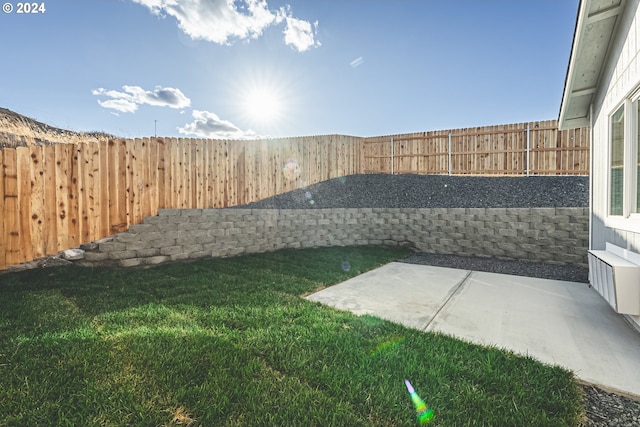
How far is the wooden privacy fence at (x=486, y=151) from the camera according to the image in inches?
395

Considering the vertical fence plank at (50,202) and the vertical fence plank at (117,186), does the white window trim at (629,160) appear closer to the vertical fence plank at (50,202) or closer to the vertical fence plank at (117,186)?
the vertical fence plank at (117,186)

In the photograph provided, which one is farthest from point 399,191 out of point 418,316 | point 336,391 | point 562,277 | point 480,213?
point 336,391

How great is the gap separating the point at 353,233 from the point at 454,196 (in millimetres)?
3350

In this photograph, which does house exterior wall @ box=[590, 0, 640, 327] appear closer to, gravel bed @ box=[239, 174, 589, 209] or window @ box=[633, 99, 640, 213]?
window @ box=[633, 99, 640, 213]

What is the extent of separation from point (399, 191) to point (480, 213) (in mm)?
3074

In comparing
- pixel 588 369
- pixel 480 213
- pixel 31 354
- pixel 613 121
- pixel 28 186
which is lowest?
pixel 588 369

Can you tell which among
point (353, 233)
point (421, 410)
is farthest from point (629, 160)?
point (353, 233)

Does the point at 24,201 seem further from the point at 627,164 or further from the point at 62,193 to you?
the point at 627,164

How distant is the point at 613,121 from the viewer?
378 centimetres

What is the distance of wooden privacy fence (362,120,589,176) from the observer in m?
10.0

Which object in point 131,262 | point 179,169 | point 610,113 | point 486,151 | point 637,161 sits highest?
point 486,151

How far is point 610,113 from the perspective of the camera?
12.4 feet

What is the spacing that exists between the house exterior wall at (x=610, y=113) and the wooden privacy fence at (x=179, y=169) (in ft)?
21.2

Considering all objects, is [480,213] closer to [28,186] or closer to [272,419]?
[272,419]
